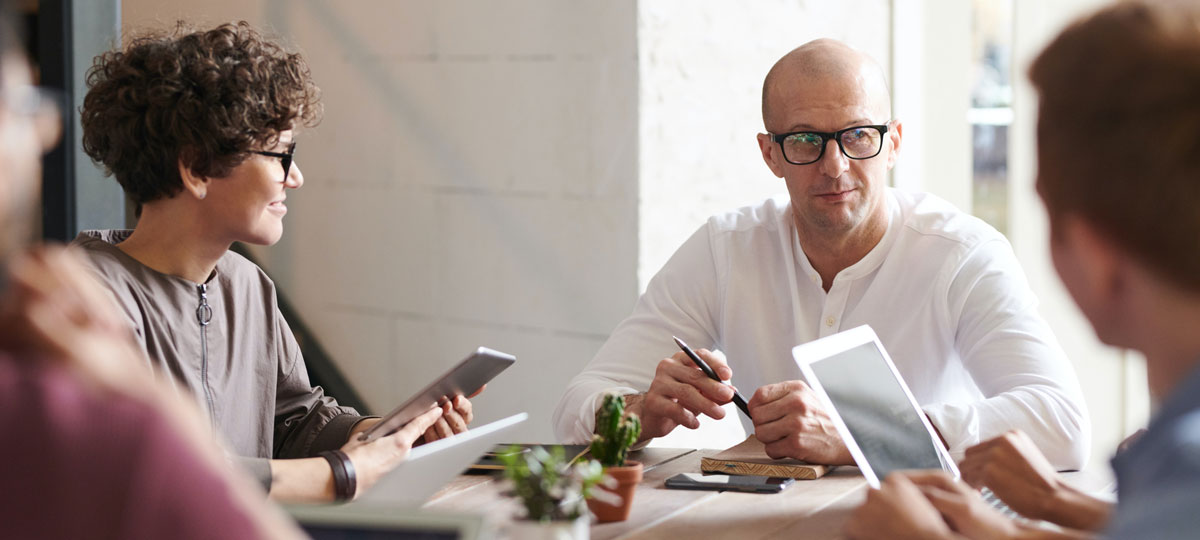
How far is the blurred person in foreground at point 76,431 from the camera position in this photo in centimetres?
74

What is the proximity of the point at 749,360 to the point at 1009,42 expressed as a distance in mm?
2107

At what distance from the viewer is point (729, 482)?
5.95ft

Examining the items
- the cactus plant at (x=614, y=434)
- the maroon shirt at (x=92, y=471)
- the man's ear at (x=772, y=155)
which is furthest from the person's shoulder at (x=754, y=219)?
the maroon shirt at (x=92, y=471)

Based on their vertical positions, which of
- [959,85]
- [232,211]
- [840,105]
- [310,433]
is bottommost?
[310,433]

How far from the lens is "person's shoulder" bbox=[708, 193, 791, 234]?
260 cm

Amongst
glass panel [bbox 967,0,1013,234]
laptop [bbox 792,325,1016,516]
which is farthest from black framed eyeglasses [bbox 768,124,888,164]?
glass panel [bbox 967,0,1013,234]

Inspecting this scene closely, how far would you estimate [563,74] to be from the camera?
336 cm

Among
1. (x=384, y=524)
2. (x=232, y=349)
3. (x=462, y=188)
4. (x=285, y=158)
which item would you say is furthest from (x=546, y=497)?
(x=462, y=188)

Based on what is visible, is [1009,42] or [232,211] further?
[1009,42]

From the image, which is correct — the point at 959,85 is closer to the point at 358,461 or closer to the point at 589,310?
the point at 589,310

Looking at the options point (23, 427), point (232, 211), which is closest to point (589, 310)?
point (232, 211)

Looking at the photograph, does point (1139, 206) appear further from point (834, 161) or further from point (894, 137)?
point (894, 137)

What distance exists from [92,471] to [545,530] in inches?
24.3

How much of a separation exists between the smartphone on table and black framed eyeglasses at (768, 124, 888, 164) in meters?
0.77
